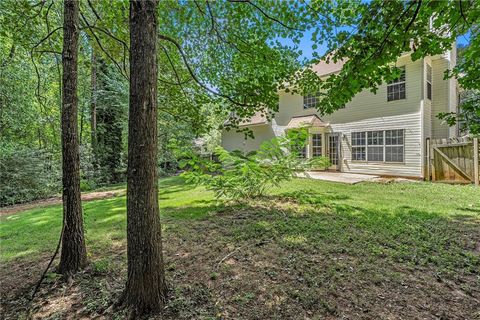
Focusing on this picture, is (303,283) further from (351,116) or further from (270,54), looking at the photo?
(351,116)

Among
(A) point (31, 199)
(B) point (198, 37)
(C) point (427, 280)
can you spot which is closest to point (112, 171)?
(A) point (31, 199)

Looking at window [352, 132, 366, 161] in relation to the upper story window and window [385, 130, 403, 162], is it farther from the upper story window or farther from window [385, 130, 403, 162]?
the upper story window

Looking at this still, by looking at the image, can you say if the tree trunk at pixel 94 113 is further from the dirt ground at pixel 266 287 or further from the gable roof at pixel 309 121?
the gable roof at pixel 309 121

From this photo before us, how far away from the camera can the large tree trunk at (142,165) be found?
2.17 meters

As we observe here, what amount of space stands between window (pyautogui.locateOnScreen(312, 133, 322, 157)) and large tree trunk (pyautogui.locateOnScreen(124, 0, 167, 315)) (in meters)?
12.6

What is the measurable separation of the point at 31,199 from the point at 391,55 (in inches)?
541

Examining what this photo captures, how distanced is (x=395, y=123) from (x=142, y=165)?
11757 millimetres

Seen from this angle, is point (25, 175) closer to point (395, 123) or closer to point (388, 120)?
point (388, 120)

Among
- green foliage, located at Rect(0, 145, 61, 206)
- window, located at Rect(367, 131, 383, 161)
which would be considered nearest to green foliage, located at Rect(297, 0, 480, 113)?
window, located at Rect(367, 131, 383, 161)

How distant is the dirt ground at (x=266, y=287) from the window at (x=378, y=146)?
9.02 m

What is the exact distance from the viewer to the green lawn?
93.4 inches

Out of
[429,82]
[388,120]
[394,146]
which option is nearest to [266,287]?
[394,146]

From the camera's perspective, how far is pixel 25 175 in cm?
1010

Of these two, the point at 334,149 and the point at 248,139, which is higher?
the point at 248,139
